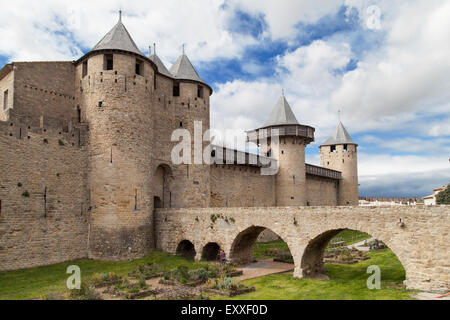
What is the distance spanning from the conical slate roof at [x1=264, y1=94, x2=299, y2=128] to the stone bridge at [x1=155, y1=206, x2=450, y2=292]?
1518 cm

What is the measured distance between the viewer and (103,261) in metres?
17.7

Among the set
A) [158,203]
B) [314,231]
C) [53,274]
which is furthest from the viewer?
Result: [158,203]

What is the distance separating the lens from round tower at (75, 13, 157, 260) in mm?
18328

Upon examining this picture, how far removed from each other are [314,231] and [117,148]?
11124 mm

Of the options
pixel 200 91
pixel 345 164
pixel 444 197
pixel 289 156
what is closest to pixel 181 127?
pixel 200 91

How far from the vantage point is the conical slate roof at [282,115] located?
31.5 metres

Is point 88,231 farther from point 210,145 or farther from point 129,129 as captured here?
point 210,145

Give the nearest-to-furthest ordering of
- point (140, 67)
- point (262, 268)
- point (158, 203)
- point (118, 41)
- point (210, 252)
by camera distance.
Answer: point (262, 268) → point (210, 252) → point (118, 41) → point (140, 67) → point (158, 203)

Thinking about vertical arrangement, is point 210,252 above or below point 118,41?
below

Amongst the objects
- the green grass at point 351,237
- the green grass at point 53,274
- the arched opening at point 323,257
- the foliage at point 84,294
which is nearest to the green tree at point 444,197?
the green grass at point 351,237

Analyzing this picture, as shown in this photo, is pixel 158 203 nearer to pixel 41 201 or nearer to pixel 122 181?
pixel 122 181

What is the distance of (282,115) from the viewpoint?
105 ft

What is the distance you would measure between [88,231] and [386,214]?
47.7ft

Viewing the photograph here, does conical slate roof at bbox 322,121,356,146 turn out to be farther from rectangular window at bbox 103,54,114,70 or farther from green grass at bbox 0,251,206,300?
rectangular window at bbox 103,54,114,70
